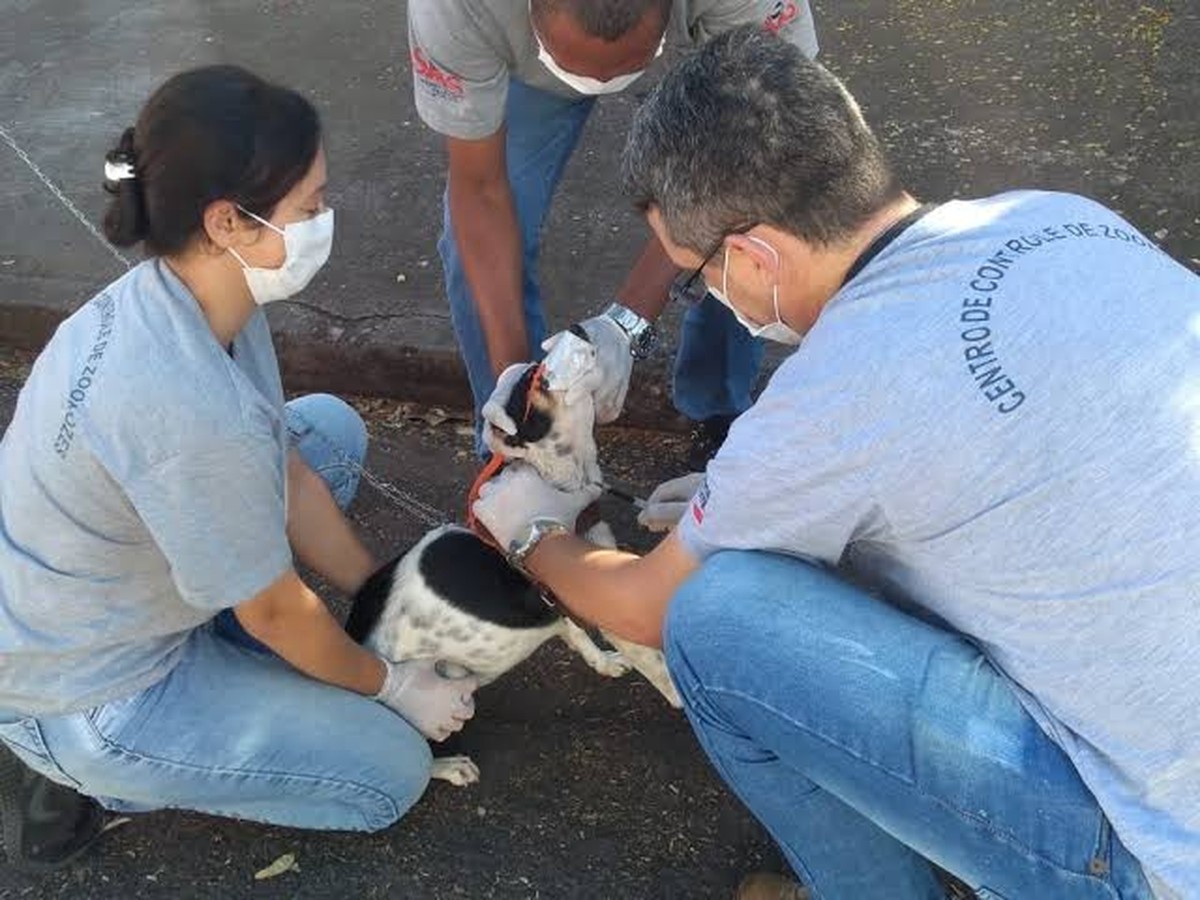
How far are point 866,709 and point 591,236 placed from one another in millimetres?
2591

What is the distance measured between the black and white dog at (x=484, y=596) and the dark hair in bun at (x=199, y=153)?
0.71m

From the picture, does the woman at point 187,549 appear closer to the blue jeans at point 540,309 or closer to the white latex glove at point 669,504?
the white latex glove at point 669,504

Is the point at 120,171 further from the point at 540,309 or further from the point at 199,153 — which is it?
the point at 540,309

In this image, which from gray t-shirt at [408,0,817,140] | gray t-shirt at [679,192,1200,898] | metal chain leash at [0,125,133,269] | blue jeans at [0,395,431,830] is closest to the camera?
gray t-shirt at [679,192,1200,898]

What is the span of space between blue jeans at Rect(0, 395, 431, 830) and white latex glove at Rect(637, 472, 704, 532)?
65cm

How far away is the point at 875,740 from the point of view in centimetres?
167

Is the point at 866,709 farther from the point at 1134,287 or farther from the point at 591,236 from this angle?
the point at 591,236

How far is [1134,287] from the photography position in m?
1.62

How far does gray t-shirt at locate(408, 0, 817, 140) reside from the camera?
2.62m

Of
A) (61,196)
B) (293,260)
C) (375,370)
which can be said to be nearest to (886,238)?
(293,260)

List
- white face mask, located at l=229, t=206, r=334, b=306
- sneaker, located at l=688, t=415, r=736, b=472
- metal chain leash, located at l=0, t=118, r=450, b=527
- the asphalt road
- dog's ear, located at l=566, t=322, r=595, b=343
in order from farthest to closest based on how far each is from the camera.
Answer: sneaker, located at l=688, t=415, r=736, b=472 → metal chain leash, located at l=0, t=118, r=450, b=527 → dog's ear, located at l=566, t=322, r=595, b=343 → the asphalt road → white face mask, located at l=229, t=206, r=334, b=306

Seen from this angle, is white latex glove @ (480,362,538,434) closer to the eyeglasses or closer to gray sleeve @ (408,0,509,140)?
the eyeglasses

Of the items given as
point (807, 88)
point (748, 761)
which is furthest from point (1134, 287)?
point (748, 761)

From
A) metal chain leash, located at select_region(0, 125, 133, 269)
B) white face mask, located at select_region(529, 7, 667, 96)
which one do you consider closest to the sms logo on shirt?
white face mask, located at select_region(529, 7, 667, 96)
